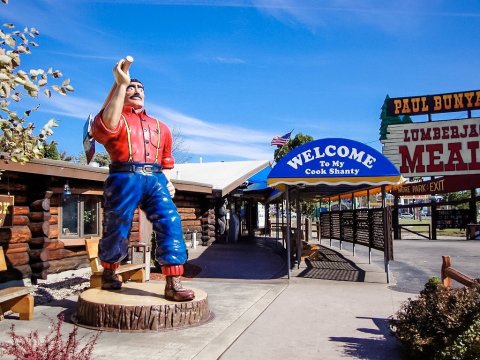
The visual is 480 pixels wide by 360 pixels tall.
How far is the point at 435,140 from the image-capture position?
2655 centimetres

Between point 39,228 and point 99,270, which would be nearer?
point 99,270

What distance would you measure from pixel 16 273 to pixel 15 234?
67 cm

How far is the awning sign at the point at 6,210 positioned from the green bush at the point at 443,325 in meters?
5.84

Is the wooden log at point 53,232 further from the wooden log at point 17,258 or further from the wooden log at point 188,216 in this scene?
the wooden log at point 188,216

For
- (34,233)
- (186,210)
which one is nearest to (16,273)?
(34,233)

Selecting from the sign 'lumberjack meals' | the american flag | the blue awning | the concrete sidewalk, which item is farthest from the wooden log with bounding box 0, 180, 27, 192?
the sign 'lumberjack meals'

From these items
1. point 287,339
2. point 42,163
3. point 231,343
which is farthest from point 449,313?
point 42,163

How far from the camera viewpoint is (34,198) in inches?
337

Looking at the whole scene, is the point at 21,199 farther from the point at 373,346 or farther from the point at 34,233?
the point at 373,346

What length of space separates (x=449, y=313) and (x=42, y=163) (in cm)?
651

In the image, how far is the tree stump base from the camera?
5359 millimetres

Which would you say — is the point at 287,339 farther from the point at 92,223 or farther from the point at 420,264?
the point at 420,264

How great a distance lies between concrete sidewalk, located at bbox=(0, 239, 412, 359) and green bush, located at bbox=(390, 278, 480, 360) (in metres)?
0.46

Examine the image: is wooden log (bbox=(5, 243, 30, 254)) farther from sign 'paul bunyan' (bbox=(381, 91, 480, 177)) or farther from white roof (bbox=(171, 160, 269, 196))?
sign 'paul bunyan' (bbox=(381, 91, 480, 177))
